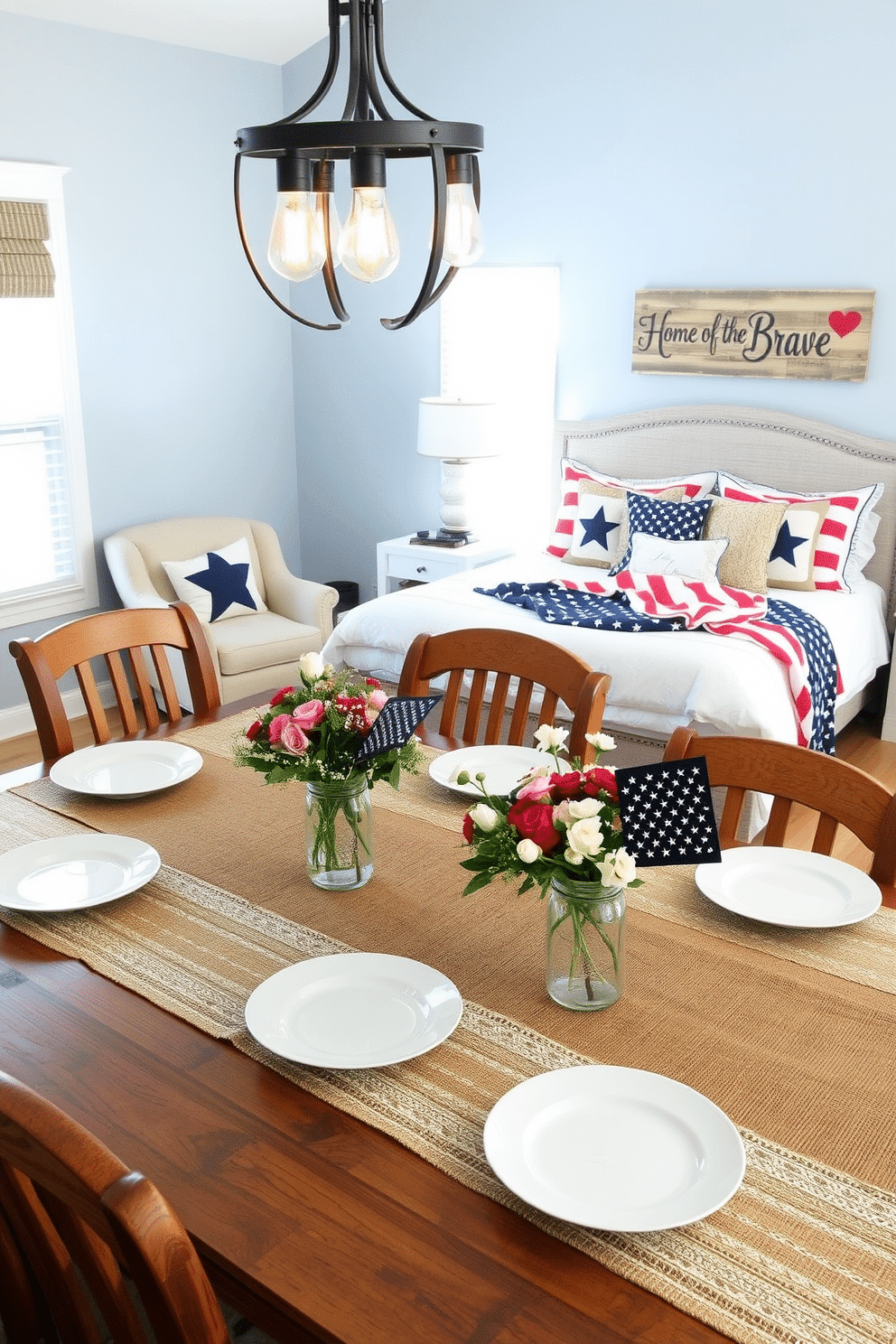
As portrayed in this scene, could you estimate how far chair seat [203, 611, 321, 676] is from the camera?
14.6ft

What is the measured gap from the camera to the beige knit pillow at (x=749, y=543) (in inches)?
169

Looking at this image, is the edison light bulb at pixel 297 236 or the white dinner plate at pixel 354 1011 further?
the edison light bulb at pixel 297 236

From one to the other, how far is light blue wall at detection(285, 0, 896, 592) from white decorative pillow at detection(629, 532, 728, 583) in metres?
0.77

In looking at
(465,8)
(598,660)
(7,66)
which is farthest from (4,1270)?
(465,8)

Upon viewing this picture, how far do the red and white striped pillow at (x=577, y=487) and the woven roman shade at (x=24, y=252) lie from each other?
2.16 m

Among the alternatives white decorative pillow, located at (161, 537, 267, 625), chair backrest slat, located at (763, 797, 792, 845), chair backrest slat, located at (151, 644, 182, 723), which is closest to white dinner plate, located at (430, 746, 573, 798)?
chair backrest slat, located at (763, 797, 792, 845)

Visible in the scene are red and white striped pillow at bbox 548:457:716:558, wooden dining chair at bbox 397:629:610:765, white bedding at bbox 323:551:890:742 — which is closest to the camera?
wooden dining chair at bbox 397:629:610:765

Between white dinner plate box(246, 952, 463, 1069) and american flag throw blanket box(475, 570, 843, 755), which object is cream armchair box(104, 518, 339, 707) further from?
white dinner plate box(246, 952, 463, 1069)

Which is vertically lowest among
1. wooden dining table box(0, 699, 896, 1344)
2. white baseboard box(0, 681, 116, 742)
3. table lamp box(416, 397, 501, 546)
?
white baseboard box(0, 681, 116, 742)

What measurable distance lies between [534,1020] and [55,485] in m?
3.89

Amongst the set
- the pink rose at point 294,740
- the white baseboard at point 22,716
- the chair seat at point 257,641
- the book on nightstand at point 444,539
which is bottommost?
the white baseboard at point 22,716

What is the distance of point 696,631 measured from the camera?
377 cm

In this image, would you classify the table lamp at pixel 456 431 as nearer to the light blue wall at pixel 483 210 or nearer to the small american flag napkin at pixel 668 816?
the light blue wall at pixel 483 210

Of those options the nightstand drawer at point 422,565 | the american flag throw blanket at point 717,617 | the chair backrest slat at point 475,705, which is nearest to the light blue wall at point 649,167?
the nightstand drawer at point 422,565
